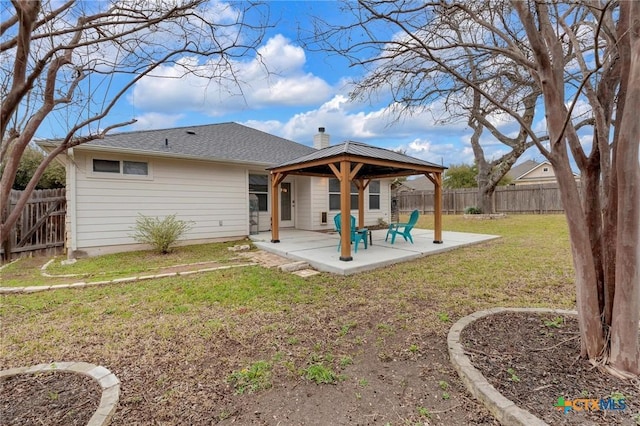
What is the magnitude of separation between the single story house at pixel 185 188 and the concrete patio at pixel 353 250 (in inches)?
59.6

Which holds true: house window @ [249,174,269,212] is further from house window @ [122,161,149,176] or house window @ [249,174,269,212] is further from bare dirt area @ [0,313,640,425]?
bare dirt area @ [0,313,640,425]

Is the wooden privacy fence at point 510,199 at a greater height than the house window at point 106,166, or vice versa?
the house window at point 106,166

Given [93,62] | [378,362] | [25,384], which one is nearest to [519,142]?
[378,362]

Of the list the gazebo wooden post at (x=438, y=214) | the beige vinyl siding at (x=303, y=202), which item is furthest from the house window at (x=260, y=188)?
the gazebo wooden post at (x=438, y=214)

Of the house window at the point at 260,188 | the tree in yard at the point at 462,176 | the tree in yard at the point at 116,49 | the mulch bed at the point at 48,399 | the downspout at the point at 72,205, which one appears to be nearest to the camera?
the mulch bed at the point at 48,399

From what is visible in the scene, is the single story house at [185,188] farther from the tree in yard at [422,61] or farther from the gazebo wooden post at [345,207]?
the tree in yard at [422,61]

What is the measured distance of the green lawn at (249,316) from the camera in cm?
270

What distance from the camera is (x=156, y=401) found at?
222 cm

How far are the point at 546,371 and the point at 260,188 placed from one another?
9.81 metres

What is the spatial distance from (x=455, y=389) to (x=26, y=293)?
20.0ft

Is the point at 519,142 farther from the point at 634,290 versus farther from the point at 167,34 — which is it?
the point at 167,34

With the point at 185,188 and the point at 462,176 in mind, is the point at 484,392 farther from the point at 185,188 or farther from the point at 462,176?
the point at 462,176

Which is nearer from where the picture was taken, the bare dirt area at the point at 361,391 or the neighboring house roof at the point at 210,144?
the bare dirt area at the point at 361,391

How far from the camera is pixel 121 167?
802 cm
